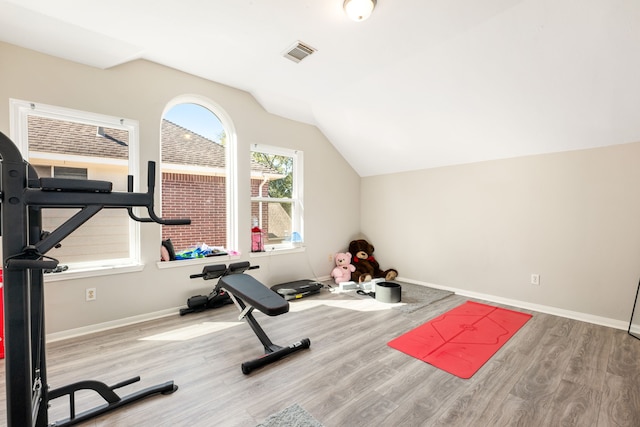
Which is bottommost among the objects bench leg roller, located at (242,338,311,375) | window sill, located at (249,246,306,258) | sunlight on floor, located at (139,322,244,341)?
sunlight on floor, located at (139,322,244,341)

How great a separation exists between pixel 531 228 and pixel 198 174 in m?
4.21

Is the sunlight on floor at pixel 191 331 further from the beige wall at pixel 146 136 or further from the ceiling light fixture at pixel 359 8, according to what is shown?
the ceiling light fixture at pixel 359 8

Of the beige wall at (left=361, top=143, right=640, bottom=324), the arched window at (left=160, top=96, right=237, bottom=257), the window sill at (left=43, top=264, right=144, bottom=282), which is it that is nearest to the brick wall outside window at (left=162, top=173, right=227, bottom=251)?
the arched window at (left=160, top=96, right=237, bottom=257)

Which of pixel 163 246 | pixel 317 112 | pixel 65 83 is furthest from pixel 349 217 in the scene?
pixel 65 83

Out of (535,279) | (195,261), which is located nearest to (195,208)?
(195,261)

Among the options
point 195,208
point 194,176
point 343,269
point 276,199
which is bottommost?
point 343,269

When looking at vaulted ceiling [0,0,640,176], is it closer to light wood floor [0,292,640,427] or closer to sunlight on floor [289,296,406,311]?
light wood floor [0,292,640,427]

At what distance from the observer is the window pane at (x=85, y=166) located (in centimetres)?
259

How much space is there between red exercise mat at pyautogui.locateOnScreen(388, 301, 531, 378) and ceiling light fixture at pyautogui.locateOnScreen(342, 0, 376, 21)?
2.71m

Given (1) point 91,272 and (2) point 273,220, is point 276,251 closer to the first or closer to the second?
(2) point 273,220

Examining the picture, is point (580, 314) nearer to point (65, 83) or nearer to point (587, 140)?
point (587, 140)

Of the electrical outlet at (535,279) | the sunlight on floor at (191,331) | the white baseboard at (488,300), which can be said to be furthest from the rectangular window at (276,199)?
the electrical outlet at (535,279)

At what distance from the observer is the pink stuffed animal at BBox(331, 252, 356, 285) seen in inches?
180

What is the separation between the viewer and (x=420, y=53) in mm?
2723
